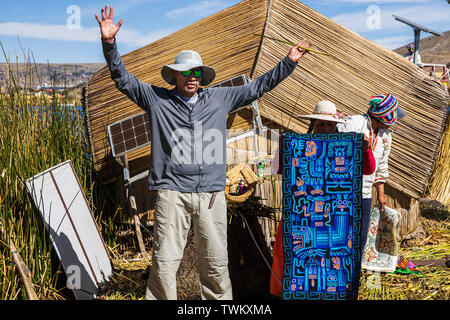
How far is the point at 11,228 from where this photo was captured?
340 cm

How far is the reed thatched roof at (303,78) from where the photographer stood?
5.30 meters

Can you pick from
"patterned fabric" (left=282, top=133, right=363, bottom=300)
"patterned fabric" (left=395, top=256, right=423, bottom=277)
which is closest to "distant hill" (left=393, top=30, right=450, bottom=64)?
"patterned fabric" (left=395, top=256, right=423, bottom=277)

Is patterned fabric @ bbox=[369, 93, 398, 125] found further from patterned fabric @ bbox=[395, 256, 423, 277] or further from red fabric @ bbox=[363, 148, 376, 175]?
patterned fabric @ bbox=[395, 256, 423, 277]

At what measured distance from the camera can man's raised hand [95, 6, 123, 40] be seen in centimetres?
274

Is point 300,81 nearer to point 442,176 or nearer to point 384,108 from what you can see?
point 384,108

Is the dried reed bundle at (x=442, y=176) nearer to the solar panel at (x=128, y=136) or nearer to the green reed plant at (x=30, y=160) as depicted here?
the solar panel at (x=128, y=136)

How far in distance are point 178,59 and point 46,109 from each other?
197 centimetres

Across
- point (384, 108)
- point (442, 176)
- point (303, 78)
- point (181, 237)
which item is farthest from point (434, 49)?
point (181, 237)

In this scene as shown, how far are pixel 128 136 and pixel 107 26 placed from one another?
1964 millimetres

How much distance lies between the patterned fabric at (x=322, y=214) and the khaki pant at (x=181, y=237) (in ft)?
1.56

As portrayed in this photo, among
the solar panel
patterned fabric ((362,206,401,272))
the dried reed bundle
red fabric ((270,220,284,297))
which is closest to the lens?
red fabric ((270,220,284,297))

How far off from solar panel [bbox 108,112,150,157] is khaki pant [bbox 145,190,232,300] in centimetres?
166

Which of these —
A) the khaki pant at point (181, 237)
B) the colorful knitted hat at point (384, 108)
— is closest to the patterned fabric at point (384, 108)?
the colorful knitted hat at point (384, 108)
